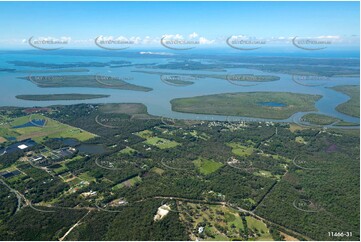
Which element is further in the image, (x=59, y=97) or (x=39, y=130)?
(x=59, y=97)

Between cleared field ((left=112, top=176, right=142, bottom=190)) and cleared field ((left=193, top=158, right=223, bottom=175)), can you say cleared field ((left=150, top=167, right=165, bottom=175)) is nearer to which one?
cleared field ((left=112, top=176, right=142, bottom=190))

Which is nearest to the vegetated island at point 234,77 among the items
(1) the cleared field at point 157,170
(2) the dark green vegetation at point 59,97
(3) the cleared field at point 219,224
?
(2) the dark green vegetation at point 59,97

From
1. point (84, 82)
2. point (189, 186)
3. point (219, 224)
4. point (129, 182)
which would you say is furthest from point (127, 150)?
point (84, 82)

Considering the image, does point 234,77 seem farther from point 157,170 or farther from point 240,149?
point 157,170

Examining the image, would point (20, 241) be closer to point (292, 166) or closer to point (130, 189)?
point (130, 189)

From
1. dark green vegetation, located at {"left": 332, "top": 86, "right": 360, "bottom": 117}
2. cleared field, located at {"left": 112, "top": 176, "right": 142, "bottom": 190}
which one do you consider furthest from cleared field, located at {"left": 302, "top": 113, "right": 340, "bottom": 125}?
cleared field, located at {"left": 112, "top": 176, "right": 142, "bottom": 190}
